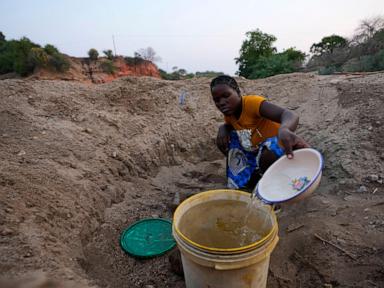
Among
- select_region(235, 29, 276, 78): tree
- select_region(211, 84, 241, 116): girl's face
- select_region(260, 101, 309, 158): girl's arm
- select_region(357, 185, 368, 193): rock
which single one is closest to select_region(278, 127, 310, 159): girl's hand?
select_region(260, 101, 309, 158): girl's arm

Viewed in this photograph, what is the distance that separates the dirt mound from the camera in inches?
556

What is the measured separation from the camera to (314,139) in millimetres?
3160

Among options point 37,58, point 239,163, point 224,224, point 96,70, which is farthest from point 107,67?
point 224,224

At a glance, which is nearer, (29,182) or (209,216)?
(209,216)

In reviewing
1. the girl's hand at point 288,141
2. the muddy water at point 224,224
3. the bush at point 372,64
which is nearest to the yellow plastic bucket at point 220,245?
the muddy water at point 224,224

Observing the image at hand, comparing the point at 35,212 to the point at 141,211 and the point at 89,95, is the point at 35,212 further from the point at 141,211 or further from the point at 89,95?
the point at 89,95

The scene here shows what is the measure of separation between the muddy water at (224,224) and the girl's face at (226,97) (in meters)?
0.77

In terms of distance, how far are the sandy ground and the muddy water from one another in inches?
17.5

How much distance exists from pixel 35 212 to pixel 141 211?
0.92 meters

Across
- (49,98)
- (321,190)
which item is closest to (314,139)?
(321,190)

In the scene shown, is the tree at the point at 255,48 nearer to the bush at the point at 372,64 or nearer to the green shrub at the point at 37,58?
the bush at the point at 372,64

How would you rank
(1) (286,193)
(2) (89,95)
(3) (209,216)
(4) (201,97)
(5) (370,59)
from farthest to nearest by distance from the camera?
(5) (370,59)
(4) (201,97)
(2) (89,95)
(3) (209,216)
(1) (286,193)

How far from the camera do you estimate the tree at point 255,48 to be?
1400 centimetres

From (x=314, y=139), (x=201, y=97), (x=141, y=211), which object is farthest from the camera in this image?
(x=201, y=97)
